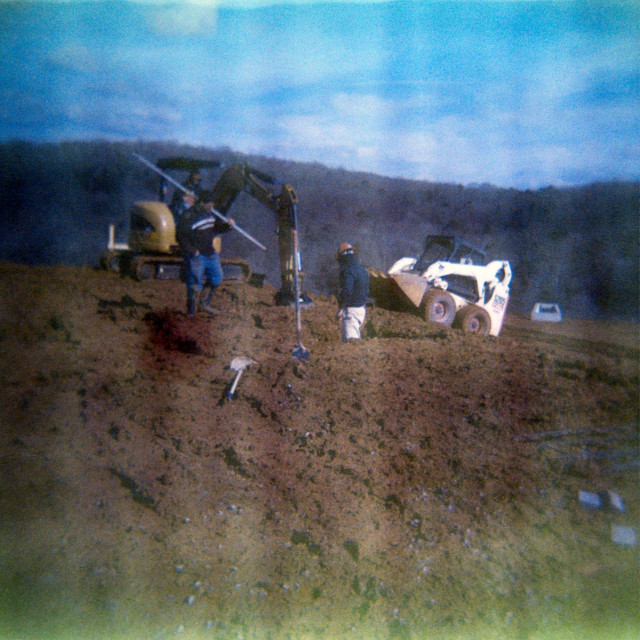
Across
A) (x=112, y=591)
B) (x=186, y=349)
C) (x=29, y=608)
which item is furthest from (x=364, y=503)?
(x=186, y=349)

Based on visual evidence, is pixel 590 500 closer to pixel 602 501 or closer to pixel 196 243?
pixel 602 501

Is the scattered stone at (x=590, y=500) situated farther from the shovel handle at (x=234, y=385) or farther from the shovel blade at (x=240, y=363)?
the shovel blade at (x=240, y=363)

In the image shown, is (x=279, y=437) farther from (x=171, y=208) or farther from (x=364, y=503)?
(x=171, y=208)

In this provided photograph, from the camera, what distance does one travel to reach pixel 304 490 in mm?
3475

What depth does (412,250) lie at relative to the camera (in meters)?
12.1

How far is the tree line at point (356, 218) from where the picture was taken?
6.93 metres

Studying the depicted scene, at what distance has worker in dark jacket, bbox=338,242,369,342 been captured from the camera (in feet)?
19.3

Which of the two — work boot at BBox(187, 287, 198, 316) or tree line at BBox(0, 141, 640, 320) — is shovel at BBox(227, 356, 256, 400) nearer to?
work boot at BBox(187, 287, 198, 316)

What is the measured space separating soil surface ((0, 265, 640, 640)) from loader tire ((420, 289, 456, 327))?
9.34 ft

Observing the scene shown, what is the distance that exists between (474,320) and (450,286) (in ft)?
2.39

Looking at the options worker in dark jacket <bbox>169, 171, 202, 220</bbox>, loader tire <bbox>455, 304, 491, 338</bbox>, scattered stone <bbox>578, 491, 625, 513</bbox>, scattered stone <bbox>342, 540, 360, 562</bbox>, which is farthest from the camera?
loader tire <bbox>455, 304, 491, 338</bbox>

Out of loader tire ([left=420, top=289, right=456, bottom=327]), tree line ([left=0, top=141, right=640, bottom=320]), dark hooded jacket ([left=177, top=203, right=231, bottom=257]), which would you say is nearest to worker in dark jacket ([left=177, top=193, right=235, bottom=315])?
dark hooded jacket ([left=177, top=203, right=231, bottom=257])

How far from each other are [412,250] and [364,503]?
30.8ft

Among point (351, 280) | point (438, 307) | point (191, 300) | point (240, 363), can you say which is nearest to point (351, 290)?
point (351, 280)
